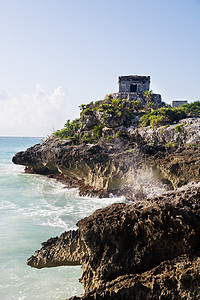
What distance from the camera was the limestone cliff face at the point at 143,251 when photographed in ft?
12.6

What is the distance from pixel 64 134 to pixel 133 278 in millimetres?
20691

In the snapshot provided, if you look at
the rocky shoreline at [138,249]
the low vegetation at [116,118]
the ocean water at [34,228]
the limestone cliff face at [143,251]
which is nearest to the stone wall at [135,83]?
the low vegetation at [116,118]

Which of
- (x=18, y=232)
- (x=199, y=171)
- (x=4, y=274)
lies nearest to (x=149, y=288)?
(x=4, y=274)

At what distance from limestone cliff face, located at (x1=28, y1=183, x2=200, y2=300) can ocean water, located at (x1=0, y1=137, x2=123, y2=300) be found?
243 centimetres

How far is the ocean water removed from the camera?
6.49 m

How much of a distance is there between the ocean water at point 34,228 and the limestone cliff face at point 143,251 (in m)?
2.43

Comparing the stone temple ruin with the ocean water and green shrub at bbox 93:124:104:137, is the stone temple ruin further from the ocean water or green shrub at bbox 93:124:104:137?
the ocean water

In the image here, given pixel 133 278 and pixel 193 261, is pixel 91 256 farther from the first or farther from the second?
pixel 193 261

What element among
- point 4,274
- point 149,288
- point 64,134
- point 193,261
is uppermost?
point 64,134

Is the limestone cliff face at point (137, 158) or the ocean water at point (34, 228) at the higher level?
the limestone cliff face at point (137, 158)

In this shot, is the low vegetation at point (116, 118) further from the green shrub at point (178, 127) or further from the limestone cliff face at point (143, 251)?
the limestone cliff face at point (143, 251)

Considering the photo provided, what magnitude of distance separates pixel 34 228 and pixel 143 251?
774 centimetres

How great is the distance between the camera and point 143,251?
4277 millimetres

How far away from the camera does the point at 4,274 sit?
7270 millimetres
